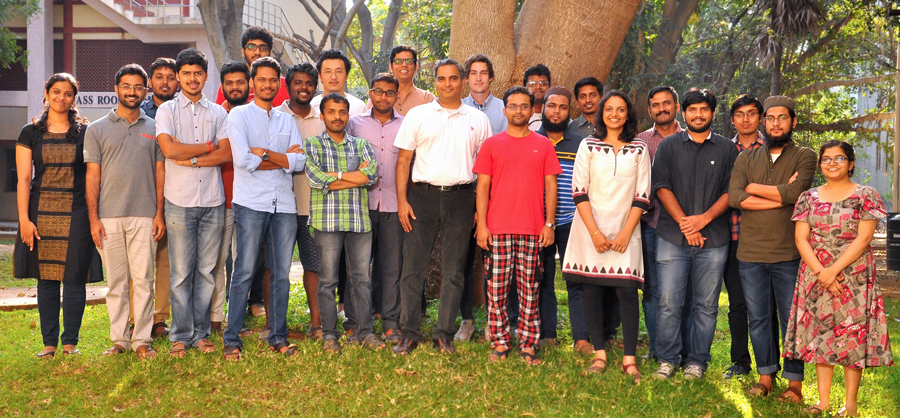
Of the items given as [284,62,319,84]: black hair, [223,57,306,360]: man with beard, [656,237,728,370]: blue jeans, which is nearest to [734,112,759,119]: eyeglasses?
[656,237,728,370]: blue jeans

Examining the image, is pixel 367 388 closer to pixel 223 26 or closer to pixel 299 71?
pixel 299 71

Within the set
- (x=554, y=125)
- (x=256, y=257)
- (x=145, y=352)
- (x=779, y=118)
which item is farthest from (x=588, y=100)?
(x=145, y=352)

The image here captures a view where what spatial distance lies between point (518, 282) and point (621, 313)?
773mm

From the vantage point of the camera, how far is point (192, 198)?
525 centimetres

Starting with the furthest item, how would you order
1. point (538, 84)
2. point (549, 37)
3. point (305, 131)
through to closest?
point (549, 37)
point (538, 84)
point (305, 131)

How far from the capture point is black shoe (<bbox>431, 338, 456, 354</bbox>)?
5445 millimetres

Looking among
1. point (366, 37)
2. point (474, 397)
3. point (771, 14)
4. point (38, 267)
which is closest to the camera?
point (474, 397)

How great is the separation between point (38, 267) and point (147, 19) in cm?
1704

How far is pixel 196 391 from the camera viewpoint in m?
4.64

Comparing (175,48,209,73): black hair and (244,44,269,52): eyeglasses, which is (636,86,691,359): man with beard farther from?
(244,44,269,52): eyeglasses

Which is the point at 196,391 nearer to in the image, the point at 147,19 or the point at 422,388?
the point at 422,388

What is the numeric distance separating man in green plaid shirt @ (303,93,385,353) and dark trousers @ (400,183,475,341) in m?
0.31

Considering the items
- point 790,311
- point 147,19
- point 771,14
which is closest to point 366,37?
point 147,19

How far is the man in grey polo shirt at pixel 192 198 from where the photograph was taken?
17.2 ft
